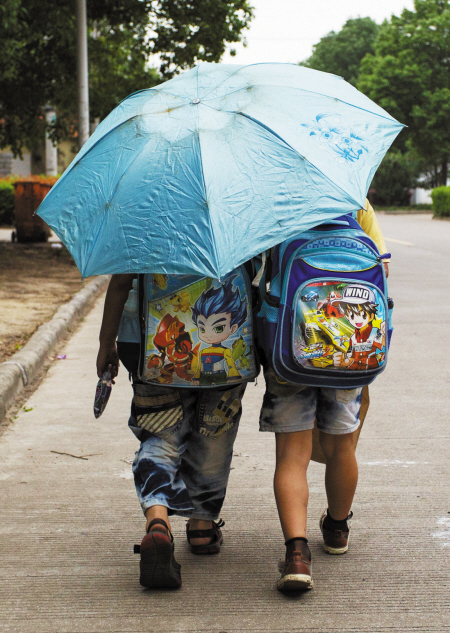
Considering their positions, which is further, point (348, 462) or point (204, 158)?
point (348, 462)

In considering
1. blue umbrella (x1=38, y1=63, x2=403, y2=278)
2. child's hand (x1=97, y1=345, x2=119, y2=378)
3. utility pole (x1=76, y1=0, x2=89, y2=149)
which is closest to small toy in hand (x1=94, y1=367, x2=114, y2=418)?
child's hand (x1=97, y1=345, x2=119, y2=378)

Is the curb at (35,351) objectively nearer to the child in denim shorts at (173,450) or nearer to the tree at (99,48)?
the child in denim shorts at (173,450)

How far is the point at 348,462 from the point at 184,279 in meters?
0.88

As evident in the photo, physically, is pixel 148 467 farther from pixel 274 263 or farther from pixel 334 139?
pixel 334 139

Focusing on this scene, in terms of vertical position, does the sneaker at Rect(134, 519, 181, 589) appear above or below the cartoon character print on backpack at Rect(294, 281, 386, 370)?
below

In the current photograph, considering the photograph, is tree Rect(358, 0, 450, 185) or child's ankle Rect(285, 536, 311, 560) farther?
tree Rect(358, 0, 450, 185)

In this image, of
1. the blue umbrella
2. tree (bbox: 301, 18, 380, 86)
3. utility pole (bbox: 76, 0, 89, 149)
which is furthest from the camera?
tree (bbox: 301, 18, 380, 86)

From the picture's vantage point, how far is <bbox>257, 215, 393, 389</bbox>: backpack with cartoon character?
2.44m

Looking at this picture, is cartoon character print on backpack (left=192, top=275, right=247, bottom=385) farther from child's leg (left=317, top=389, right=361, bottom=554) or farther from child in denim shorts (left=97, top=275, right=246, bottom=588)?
child's leg (left=317, top=389, right=361, bottom=554)

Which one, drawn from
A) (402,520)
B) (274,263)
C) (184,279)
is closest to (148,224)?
(184,279)

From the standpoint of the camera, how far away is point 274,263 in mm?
2561

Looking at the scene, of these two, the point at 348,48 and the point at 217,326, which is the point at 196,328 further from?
the point at 348,48

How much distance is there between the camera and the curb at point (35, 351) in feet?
17.1

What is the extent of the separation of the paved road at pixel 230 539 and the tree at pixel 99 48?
33.7 feet
